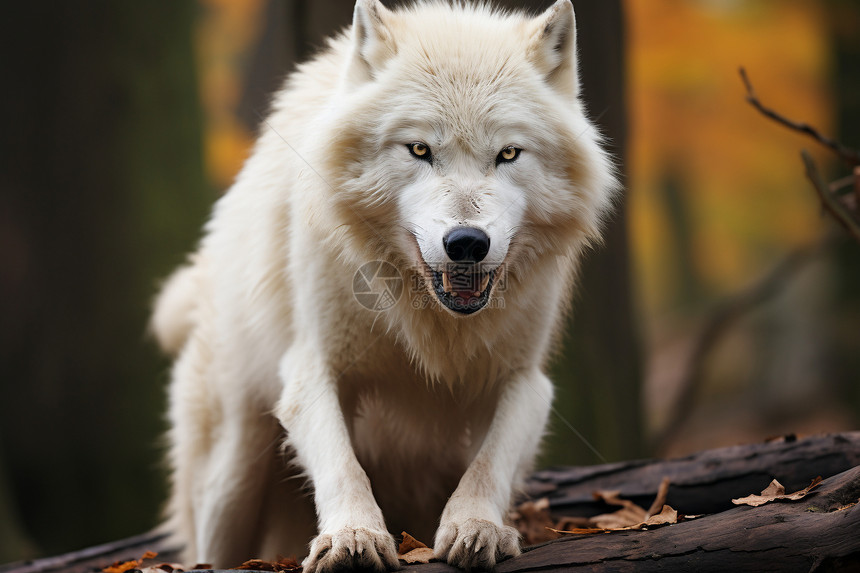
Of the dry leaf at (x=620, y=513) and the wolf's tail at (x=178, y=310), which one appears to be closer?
the dry leaf at (x=620, y=513)

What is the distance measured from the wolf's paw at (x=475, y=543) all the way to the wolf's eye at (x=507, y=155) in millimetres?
1374

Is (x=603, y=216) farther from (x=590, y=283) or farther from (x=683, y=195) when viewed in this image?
(x=683, y=195)

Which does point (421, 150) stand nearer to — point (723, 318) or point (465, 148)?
point (465, 148)

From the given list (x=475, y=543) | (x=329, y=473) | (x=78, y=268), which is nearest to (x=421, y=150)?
(x=329, y=473)

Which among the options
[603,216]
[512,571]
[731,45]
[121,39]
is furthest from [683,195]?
[512,571]

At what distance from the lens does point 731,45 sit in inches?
533

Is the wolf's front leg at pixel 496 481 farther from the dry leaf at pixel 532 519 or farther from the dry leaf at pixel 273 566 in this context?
the dry leaf at pixel 532 519

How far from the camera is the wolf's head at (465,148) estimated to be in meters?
2.80

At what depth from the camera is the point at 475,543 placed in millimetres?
2727

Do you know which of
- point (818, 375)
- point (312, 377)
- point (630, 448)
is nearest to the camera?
point (312, 377)

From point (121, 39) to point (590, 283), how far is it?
4.76 m

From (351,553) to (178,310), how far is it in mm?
2646

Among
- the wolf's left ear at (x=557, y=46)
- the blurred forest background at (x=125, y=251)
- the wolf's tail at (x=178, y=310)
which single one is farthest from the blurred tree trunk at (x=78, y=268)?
the wolf's left ear at (x=557, y=46)

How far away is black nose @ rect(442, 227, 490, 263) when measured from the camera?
2639mm
